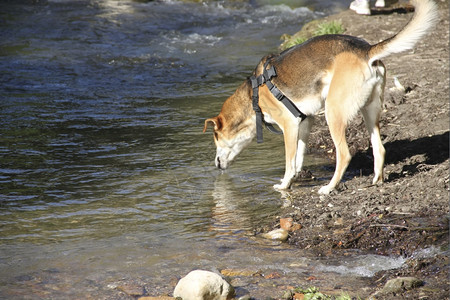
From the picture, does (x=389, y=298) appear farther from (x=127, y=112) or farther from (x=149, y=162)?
(x=127, y=112)

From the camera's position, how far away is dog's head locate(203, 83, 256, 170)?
7.25 metres

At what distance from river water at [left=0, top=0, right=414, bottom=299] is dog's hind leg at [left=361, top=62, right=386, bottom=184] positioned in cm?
116

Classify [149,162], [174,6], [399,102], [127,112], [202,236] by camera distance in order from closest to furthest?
[202,236] → [149,162] → [399,102] → [127,112] → [174,6]

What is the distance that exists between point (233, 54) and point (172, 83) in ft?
9.94

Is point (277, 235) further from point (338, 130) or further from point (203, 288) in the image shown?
point (338, 130)

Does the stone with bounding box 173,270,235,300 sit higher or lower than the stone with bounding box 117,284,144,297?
higher

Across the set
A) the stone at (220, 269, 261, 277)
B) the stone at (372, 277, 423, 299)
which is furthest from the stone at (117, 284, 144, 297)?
the stone at (372, 277, 423, 299)

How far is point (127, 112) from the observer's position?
10.0m

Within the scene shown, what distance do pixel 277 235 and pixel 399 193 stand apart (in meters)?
1.34

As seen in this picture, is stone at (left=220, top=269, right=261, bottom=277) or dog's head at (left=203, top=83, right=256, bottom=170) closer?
stone at (left=220, top=269, right=261, bottom=277)

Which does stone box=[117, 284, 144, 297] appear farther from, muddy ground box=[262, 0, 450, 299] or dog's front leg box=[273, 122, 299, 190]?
dog's front leg box=[273, 122, 299, 190]

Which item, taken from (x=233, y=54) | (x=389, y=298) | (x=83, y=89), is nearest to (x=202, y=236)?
(x=389, y=298)

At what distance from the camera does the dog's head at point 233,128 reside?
7254 millimetres

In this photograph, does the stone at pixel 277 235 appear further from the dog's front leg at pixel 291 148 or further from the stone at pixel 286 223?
the dog's front leg at pixel 291 148
